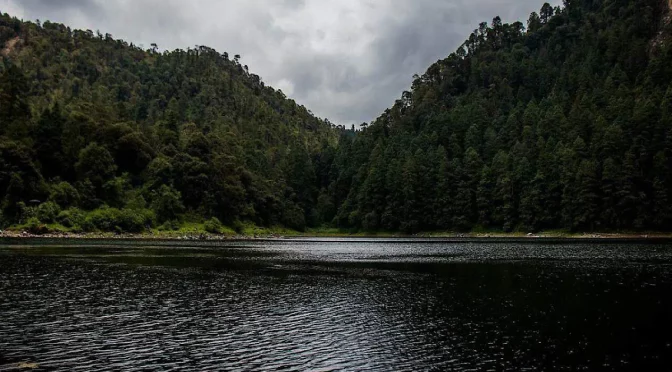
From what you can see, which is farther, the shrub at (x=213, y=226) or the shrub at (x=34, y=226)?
the shrub at (x=213, y=226)

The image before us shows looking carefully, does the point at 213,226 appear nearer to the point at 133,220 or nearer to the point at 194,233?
the point at 194,233

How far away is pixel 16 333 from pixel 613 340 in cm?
3636

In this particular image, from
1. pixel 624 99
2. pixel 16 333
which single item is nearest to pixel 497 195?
pixel 624 99

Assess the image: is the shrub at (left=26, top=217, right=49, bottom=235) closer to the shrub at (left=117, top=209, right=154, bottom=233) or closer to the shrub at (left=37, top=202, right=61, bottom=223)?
the shrub at (left=37, top=202, right=61, bottom=223)

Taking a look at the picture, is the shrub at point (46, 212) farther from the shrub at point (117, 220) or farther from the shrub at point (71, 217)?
the shrub at point (117, 220)

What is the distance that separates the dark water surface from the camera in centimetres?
2667

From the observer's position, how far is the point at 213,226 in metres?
184

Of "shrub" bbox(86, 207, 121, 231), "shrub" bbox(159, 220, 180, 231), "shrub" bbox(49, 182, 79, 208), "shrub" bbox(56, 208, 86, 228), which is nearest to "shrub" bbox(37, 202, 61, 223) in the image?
"shrub" bbox(56, 208, 86, 228)

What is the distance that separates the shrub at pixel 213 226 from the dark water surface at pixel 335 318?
113m

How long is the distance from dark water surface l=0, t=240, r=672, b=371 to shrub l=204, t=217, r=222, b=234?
370ft

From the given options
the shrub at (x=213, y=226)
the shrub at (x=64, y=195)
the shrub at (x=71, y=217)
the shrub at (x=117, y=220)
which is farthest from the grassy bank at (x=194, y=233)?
the shrub at (x=64, y=195)

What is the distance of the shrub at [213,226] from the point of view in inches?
7170

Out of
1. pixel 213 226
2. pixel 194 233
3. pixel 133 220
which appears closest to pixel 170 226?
pixel 194 233

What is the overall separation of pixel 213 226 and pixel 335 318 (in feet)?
501
